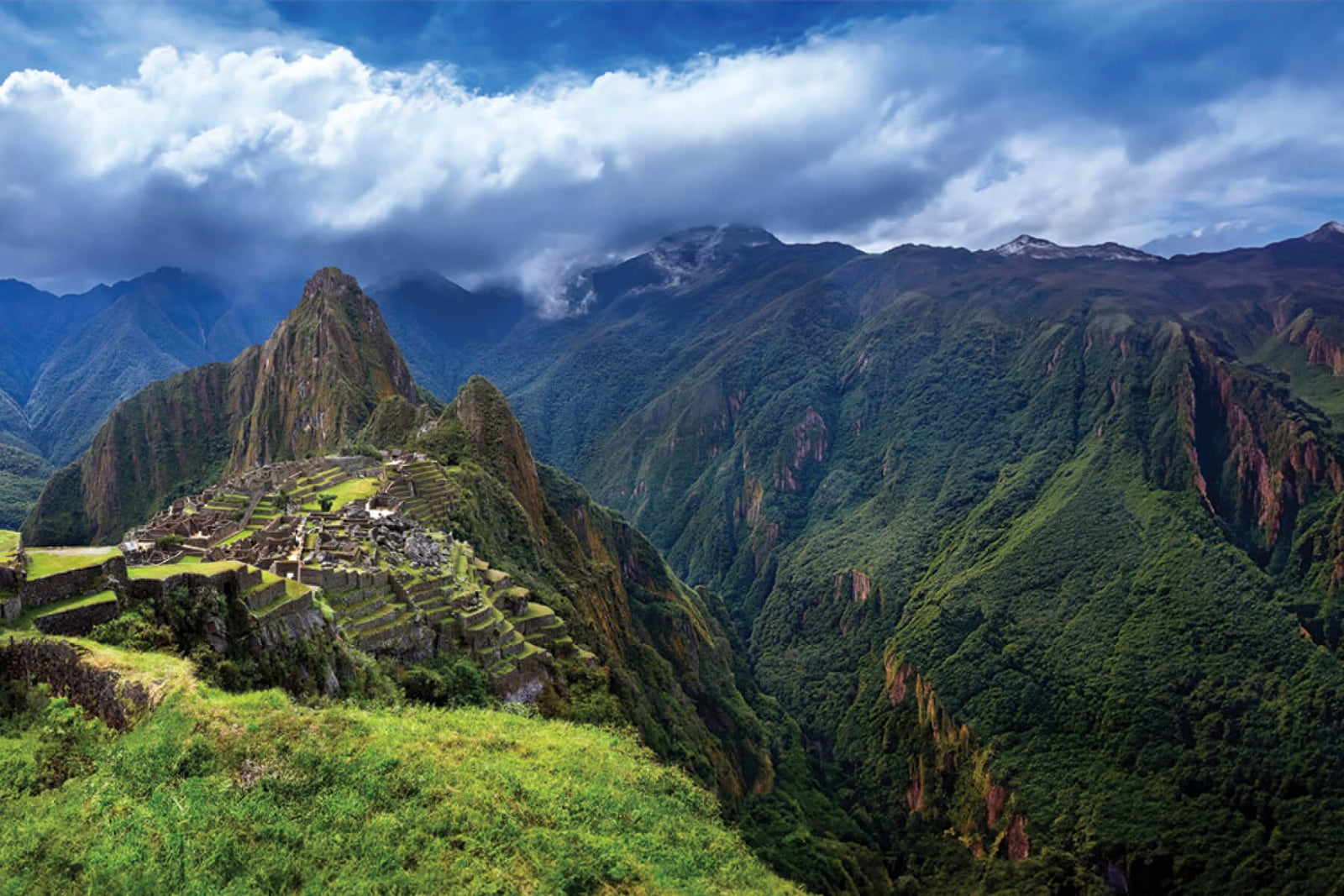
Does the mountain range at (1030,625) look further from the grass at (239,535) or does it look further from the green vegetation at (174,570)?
the grass at (239,535)

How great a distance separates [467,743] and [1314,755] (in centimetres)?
11992

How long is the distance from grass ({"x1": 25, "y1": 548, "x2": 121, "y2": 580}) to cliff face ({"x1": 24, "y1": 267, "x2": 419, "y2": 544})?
381 feet

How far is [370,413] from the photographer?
136500mm

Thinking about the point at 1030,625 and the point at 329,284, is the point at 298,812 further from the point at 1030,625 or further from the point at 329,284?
the point at 329,284

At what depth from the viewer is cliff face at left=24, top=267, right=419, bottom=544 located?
146375 millimetres

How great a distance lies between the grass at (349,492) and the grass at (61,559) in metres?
38.1

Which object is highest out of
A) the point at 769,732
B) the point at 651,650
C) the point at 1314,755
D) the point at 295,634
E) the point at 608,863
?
the point at 295,634

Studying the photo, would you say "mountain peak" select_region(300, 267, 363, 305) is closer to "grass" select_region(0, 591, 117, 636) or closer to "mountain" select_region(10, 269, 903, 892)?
"mountain" select_region(10, 269, 903, 892)

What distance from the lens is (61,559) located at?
19078mm

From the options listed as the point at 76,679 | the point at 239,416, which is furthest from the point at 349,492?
the point at 239,416

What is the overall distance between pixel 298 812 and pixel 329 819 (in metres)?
0.59

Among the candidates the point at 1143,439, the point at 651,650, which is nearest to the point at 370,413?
the point at 651,650

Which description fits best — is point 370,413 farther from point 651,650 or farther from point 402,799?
point 402,799

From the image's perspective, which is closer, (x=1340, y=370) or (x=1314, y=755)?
(x=1314, y=755)
